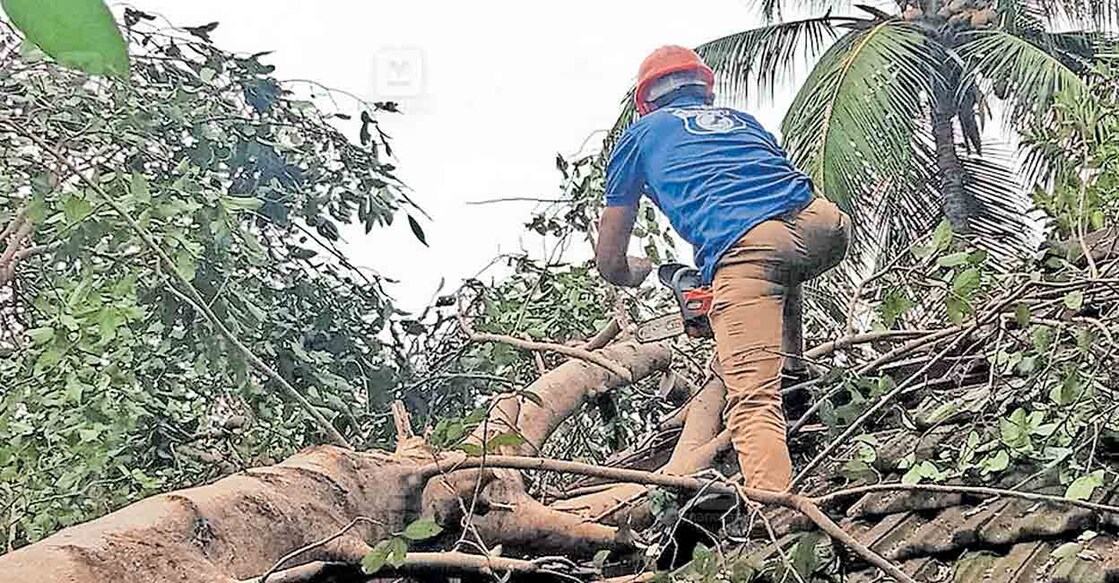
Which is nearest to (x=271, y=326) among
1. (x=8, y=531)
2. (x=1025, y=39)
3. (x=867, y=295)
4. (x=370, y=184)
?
(x=370, y=184)

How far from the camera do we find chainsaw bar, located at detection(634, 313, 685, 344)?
3.81m

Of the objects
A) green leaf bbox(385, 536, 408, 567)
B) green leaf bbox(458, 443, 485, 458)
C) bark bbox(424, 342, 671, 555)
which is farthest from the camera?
bark bbox(424, 342, 671, 555)

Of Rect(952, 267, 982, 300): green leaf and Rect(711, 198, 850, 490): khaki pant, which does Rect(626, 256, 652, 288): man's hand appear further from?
Rect(952, 267, 982, 300): green leaf

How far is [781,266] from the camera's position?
2824 millimetres

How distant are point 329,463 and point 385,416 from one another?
4.76 feet

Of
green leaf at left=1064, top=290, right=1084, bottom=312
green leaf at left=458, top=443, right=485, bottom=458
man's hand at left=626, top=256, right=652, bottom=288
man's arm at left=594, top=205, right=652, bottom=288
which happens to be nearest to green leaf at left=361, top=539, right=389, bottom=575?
green leaf at left=458, top=443, right=485, bottom=458

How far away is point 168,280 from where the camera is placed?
2695 millimetres

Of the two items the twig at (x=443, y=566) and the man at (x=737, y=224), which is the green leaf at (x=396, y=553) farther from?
the man at (x=737, y=224)

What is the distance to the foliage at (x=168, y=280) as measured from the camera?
2.58 metres

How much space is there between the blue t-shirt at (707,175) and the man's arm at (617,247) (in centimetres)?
5

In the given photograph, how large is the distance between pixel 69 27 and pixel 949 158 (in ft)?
29.8

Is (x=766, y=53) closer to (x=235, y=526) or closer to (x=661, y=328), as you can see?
(x=661, y=328)

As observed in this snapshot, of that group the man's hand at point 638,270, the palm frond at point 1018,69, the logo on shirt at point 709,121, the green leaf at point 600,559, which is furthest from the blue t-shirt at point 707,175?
the palm frond at point 1018,69

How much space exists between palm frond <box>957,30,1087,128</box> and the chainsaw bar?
167 inches
